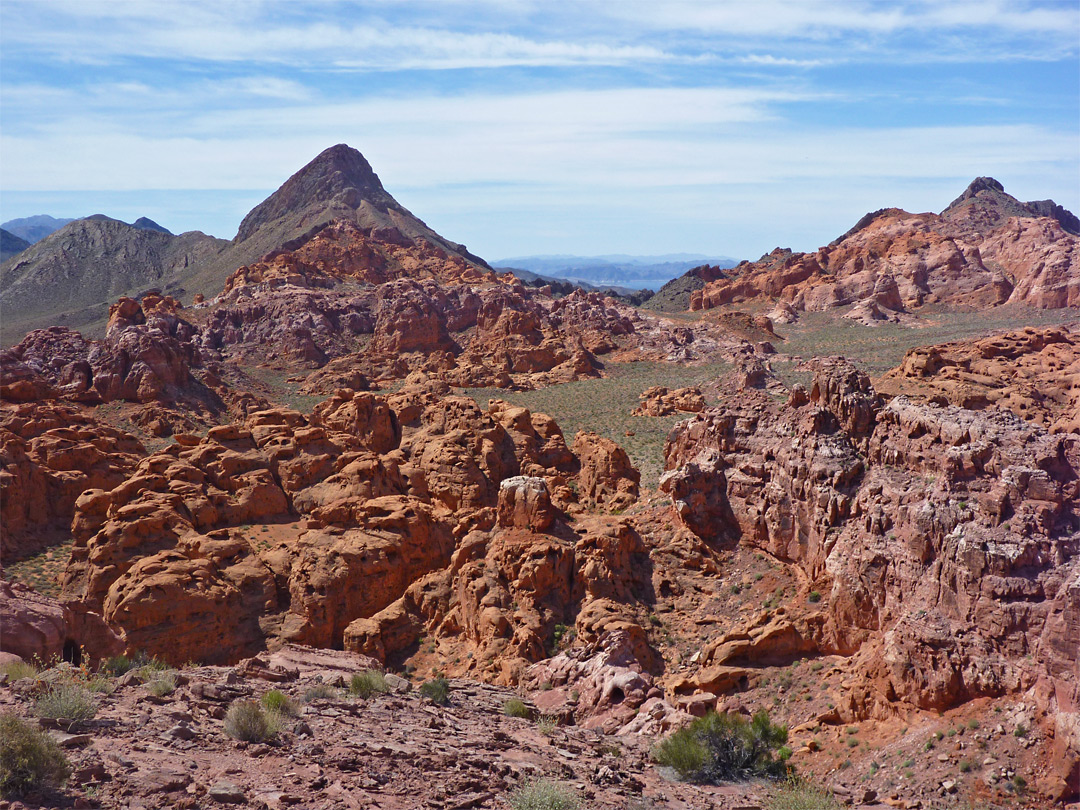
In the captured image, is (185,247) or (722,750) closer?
(722,750)

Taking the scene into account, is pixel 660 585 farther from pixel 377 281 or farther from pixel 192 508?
pixel 377 281

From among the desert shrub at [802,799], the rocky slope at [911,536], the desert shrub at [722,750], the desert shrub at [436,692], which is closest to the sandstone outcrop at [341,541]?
the desert shrub at [436,692]

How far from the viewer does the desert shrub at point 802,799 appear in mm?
11891

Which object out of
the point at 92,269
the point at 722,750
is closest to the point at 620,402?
the point at 722,750

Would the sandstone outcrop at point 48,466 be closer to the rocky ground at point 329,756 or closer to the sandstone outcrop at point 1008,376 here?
the rocky ground at point 329,756

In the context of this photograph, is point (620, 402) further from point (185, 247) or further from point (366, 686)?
point (185, 247)

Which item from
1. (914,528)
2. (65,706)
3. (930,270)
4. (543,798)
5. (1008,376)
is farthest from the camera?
(930,270)

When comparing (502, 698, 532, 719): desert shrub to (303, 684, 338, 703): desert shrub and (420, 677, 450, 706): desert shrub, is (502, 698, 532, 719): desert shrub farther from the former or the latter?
(303, 684, 338, 703): desert shrub

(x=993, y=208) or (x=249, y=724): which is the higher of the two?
(x=993, y=208)

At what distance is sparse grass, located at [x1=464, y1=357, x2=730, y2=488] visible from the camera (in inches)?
1642

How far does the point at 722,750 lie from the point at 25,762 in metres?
11.1

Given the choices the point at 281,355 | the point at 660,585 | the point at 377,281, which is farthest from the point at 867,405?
the point at 377,281

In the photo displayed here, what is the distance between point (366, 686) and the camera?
16438mm

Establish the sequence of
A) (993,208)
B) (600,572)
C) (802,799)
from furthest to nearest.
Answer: (993,208), (600,572), (802,799)
